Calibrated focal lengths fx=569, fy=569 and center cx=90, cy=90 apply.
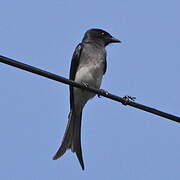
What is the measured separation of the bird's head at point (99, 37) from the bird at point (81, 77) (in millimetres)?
313

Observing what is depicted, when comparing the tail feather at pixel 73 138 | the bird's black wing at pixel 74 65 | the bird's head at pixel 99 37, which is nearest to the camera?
the tail feather at pixel 73 138

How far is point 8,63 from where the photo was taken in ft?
15.5

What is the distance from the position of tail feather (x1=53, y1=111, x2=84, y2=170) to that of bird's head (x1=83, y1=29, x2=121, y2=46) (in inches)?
56.5

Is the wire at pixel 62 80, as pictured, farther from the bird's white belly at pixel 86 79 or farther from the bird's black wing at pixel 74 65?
the bird's black wing at pixel 74 65

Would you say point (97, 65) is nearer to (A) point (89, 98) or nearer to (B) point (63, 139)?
(A) point (89, 98)

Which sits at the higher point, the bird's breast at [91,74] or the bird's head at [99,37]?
the bird's head at [99,37]

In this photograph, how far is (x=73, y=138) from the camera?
8164 millimetres

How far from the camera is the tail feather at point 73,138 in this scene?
768 centimetres

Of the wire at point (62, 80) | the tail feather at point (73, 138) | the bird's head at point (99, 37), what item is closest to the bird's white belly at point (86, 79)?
the tail feather at point (73, 138)

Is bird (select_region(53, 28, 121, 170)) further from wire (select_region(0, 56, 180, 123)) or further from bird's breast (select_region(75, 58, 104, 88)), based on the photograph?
wire (select_region(0, 56, 180, 123))

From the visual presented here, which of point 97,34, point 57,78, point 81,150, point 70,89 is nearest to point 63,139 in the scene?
point 81,150

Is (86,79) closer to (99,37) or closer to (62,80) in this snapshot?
(99,37)

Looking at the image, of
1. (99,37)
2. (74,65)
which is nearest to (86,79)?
(74,65)

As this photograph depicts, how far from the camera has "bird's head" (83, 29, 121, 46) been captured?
31.2 feet
